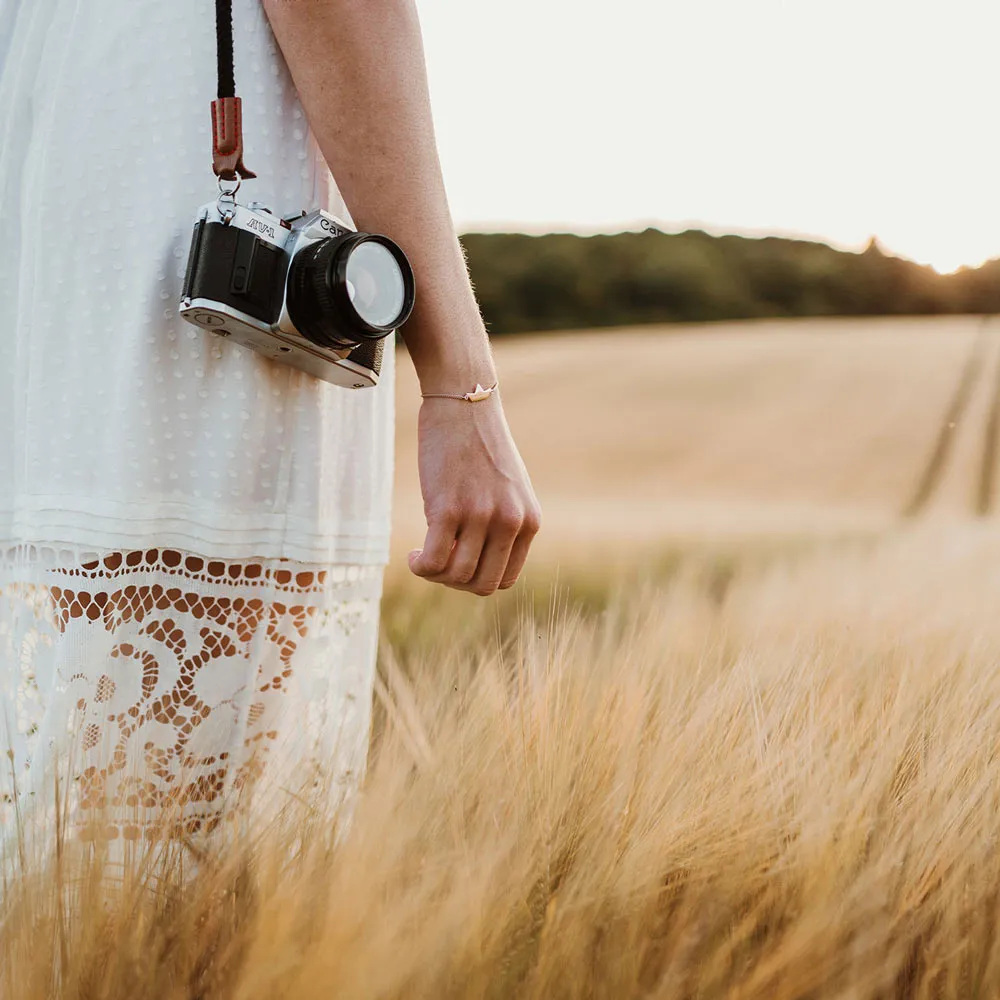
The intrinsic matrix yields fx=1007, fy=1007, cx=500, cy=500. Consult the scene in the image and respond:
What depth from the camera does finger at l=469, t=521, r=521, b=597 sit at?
0.62 meters

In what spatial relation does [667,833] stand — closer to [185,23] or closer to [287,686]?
[287,686]

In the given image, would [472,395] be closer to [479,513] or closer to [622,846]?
[479,513]

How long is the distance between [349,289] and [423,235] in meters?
0.07

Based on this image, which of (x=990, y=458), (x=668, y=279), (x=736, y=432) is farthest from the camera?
(x=668, y=279)

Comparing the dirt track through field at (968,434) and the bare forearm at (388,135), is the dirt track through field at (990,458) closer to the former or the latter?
the dirt track through field at (968,434)

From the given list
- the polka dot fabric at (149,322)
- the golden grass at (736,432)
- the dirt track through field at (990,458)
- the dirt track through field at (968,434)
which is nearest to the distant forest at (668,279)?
the golden grass at (736,432)

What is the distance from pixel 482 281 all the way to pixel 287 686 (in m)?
20.2

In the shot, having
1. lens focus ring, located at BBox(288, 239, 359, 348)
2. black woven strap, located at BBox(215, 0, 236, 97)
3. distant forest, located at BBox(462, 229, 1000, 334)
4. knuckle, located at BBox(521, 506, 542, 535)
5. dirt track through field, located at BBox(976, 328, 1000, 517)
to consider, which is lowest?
dirt track through field, located at BBox(976, 328, 1000, 517)

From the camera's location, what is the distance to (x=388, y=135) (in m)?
0.59

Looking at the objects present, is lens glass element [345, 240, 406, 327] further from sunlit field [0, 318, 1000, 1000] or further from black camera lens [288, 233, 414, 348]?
sunlit field [0, 318, 1000, 1000]

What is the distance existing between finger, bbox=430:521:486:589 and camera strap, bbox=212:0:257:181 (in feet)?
0.83

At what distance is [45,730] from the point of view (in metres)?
0.65

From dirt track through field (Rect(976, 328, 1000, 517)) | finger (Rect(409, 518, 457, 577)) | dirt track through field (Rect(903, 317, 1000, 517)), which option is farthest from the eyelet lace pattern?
dirt track through field (Rect(903, 317, 1000, 517))

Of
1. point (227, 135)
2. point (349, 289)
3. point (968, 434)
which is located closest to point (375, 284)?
point (349, 289)
